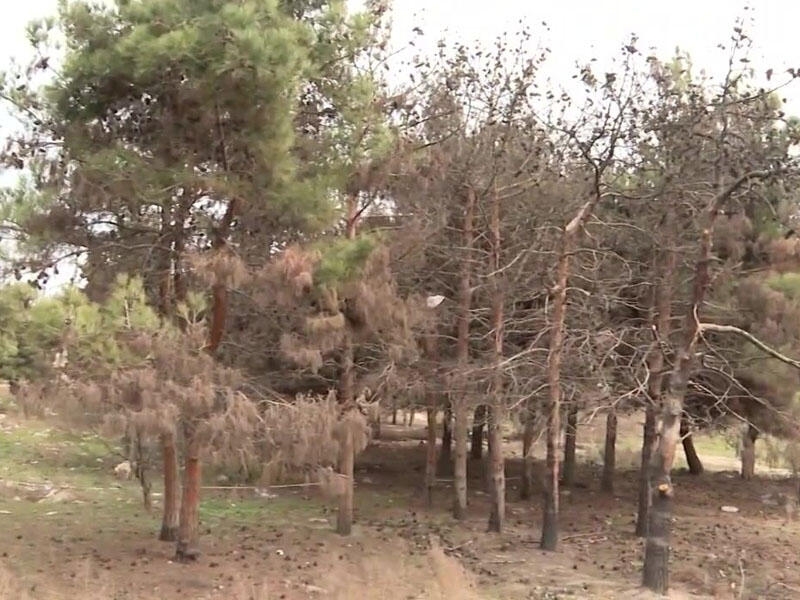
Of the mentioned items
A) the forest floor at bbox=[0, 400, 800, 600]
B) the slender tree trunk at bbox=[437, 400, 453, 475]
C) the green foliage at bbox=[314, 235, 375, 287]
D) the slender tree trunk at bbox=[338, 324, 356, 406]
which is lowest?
the forest floor at bbox=[0, 400, 800, 600]

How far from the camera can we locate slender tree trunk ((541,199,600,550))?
1188 centimetres

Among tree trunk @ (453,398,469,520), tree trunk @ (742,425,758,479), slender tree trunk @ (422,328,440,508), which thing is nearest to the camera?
slender tree trunk @ (422,328,440,508)

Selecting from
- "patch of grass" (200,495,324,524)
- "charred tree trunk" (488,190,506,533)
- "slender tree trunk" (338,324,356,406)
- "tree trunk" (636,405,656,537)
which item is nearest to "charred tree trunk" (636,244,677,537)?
"tree trunk" (636,405,656,537)

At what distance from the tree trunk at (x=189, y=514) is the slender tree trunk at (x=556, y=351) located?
4966 mm

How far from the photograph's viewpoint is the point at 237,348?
1085 centimetres

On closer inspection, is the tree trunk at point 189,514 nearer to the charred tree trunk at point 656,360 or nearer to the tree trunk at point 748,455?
the charred tree trunk at point 656,360

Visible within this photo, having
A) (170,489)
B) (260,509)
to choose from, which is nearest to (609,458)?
(260,509)

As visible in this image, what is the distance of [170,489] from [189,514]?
82 cm

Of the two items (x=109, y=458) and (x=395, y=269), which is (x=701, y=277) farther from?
(x=109, y=458)

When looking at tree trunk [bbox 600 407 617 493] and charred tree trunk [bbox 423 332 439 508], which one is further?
tree trunk [bbox 600 407 617 493]

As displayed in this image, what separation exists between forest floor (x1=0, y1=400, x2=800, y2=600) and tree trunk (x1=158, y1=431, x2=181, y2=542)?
245mm

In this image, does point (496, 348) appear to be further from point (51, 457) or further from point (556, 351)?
point (51, 457)

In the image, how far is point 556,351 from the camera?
1180 centimetres

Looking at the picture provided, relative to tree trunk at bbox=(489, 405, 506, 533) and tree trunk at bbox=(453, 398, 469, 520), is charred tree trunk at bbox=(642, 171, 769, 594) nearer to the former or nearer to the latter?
tree trunk at bbox=(489, 405, 506, 533)
